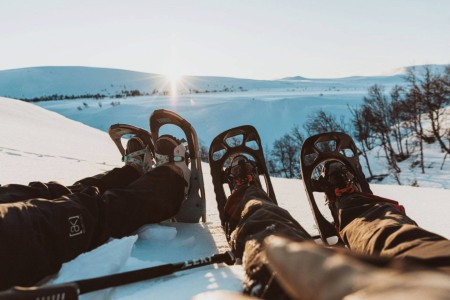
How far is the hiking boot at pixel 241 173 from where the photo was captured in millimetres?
2307

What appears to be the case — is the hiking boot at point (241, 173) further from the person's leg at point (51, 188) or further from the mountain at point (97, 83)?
the mountain at point (97, 83)

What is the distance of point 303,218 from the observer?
2549mm

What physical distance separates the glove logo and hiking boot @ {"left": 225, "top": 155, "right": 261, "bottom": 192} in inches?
41.2

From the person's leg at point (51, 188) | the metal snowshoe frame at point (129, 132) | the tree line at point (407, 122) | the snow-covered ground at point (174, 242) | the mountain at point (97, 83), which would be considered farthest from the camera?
the mountain at point (97, 83)

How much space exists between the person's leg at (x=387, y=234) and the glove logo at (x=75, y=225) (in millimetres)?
1047

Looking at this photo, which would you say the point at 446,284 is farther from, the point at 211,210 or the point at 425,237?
the point at 211,210

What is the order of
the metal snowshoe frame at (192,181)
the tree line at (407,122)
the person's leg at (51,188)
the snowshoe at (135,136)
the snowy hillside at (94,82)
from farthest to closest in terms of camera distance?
1. the snowy hillside at (94,82)
2. the tree line at (407,122)
3. the snowshoe at (135,136)
4. the metal snowshoe frame at (192,181)
5. the person's leg at (51,188)

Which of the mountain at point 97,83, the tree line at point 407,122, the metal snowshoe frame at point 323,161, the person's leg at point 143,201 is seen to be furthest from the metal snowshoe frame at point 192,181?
the mountain at point 97,83

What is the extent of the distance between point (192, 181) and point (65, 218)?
1.10 metres

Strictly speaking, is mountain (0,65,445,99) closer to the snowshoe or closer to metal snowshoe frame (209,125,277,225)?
the snowshoe

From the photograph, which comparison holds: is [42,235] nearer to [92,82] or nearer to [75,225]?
[75,225]

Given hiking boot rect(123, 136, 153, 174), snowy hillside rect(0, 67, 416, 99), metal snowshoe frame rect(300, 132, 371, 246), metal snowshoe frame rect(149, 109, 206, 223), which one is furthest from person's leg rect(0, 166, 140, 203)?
snowy hillside rect(0, 67, 416, 99)

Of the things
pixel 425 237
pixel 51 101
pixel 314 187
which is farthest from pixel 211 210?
pixel 51 101

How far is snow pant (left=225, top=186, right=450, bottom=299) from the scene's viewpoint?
0.79 meters
